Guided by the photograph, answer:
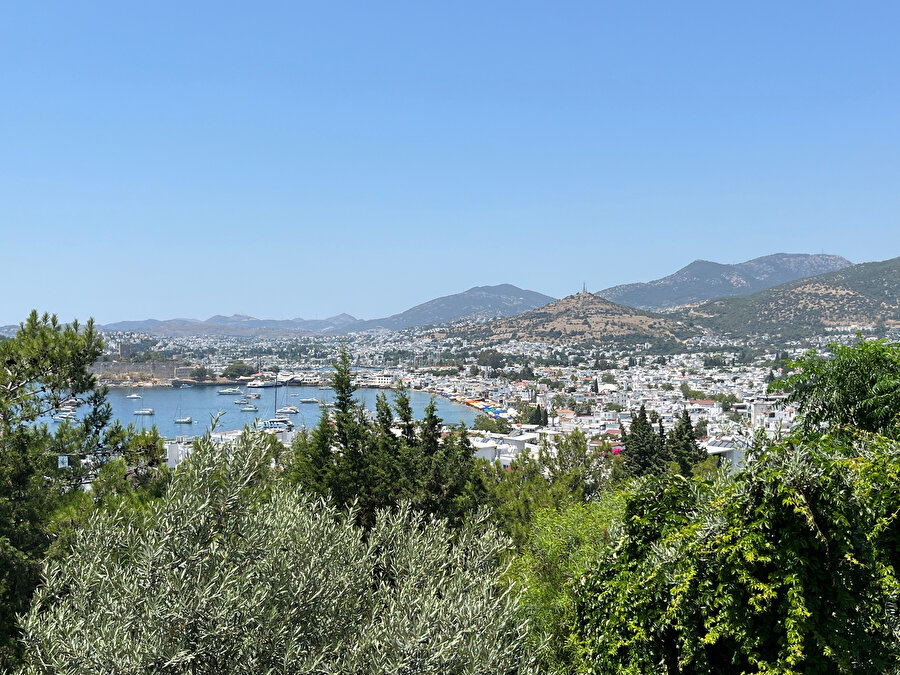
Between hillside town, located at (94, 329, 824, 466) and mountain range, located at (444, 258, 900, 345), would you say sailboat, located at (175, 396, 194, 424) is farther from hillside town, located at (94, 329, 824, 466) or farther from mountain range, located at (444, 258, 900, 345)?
mountain range, located at (444, 258, 900, 345)

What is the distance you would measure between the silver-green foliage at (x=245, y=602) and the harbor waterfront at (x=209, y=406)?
154 ft

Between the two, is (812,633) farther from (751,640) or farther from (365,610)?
(365,610)

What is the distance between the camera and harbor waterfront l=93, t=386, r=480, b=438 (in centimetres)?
5409

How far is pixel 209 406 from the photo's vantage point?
66.7 m

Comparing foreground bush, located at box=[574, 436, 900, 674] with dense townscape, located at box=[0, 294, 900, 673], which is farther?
foreground bush, located at box=[574, 436, 900, 674]

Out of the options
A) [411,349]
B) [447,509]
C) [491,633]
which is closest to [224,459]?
[491,633]

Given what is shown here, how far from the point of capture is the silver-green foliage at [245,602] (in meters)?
2.85

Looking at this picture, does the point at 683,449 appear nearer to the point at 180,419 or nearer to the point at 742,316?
the point at 180,419

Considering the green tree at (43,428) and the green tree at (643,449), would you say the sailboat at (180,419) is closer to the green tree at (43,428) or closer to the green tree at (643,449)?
the green tree at (643,449)

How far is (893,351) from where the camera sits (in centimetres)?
503

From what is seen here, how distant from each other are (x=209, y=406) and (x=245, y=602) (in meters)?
68.8

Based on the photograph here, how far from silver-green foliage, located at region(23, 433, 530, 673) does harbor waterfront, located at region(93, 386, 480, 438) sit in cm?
4704

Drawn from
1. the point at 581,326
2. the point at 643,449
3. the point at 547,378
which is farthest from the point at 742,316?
the point at 643,449

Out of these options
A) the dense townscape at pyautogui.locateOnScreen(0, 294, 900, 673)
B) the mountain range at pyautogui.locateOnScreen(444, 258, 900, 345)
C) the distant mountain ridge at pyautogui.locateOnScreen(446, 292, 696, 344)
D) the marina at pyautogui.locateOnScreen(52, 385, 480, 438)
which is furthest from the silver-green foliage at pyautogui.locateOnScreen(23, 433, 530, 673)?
the distant mountain ridge at pyautogui.locateOnScreen(446, 292, 696, 344)
